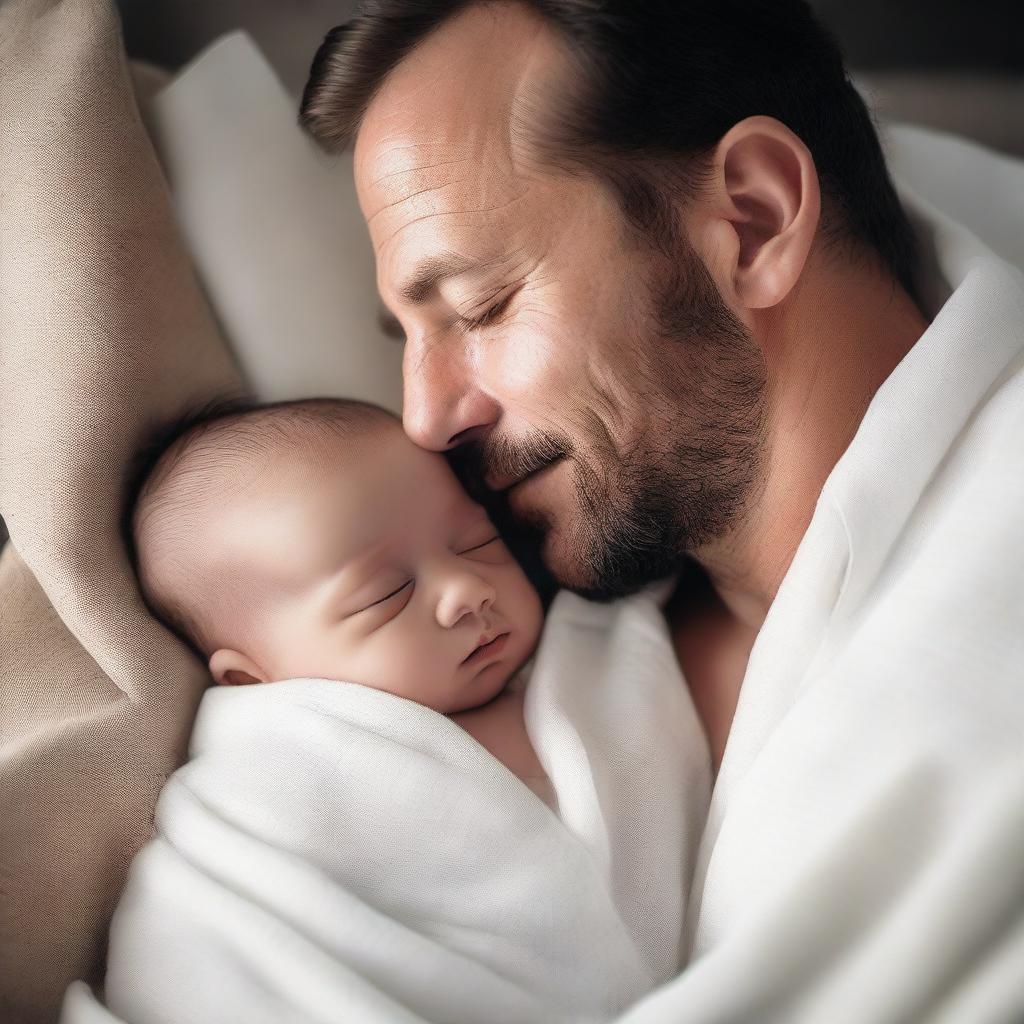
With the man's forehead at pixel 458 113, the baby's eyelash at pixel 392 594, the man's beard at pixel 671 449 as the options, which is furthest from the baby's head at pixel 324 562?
the man's forehead at pixel 458 113

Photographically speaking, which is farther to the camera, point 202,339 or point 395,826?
point 202,339

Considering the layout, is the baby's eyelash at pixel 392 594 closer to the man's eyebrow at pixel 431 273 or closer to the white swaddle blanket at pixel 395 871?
the white swaddle blanket at pixel 395 871

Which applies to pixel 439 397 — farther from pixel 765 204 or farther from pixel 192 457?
pixel 765 204

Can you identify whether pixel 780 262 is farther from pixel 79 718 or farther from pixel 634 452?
pixel 79 718

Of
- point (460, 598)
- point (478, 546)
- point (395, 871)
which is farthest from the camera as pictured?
point (478, 546)

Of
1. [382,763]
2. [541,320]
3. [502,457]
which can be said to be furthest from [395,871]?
[541,320]

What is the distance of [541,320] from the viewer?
105cm

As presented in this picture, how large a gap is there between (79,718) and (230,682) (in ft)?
0.55

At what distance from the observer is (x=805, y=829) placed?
2.89 ft

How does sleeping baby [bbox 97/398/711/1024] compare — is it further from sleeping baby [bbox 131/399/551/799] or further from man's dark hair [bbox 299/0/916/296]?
man's dark hair [bbox 299/0/916/296]

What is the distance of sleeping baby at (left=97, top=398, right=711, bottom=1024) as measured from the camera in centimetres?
88

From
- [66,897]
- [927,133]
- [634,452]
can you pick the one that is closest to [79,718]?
[66,897]

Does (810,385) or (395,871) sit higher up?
(810,385)

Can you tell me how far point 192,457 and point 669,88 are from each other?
0.65 metres
